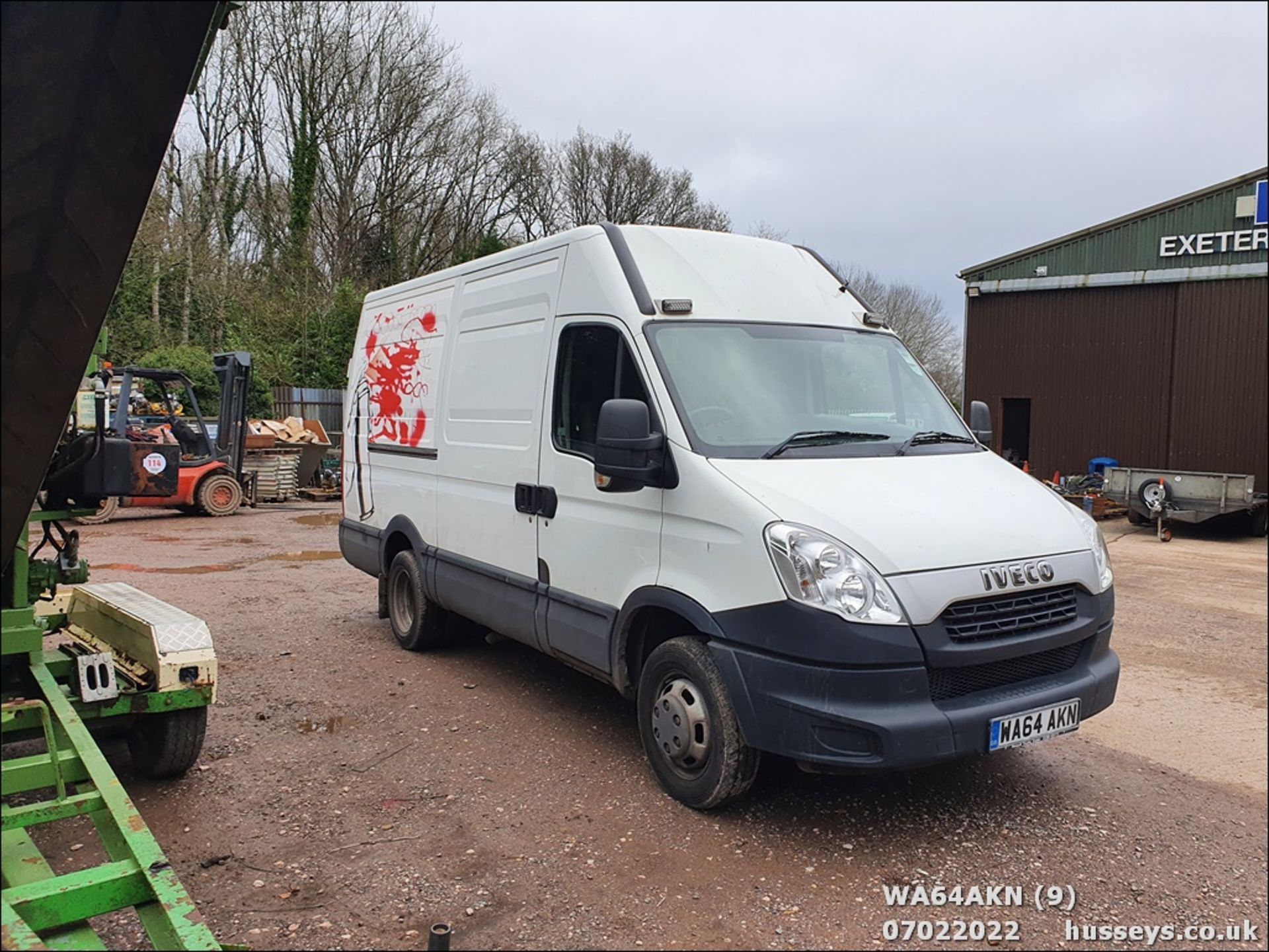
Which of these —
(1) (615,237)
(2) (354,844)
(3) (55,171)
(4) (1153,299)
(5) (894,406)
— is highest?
(4) (1153,299)

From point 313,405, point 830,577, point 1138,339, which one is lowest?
point 830,577

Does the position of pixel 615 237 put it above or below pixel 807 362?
above

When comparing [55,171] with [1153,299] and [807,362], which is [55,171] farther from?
[1153,299]

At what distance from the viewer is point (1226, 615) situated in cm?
817

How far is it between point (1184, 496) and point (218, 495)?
14882 mm

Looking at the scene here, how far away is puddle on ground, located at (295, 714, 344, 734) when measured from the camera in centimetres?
505

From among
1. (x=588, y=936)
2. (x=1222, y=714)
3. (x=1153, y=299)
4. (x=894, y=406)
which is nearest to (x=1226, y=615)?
(x=1222, y=714)

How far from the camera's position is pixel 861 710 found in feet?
11.2

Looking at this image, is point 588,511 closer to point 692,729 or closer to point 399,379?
point 692,729

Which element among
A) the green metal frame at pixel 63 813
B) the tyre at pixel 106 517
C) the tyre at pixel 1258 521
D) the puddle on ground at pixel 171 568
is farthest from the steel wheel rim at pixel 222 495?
the tyre at pixel 1258 521

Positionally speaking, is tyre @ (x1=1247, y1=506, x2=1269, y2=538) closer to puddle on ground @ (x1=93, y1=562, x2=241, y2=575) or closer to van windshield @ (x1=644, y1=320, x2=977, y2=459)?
van windshield @ (x1=644, y1=320, x2=977, y2=459)

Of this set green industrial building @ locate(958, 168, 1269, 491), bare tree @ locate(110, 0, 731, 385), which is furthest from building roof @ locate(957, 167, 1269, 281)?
bare tree @ locate(110, 0, 731, 385)

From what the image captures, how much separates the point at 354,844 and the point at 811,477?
2.41 metres

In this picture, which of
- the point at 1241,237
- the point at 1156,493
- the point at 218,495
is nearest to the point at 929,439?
the point at 1156,493
